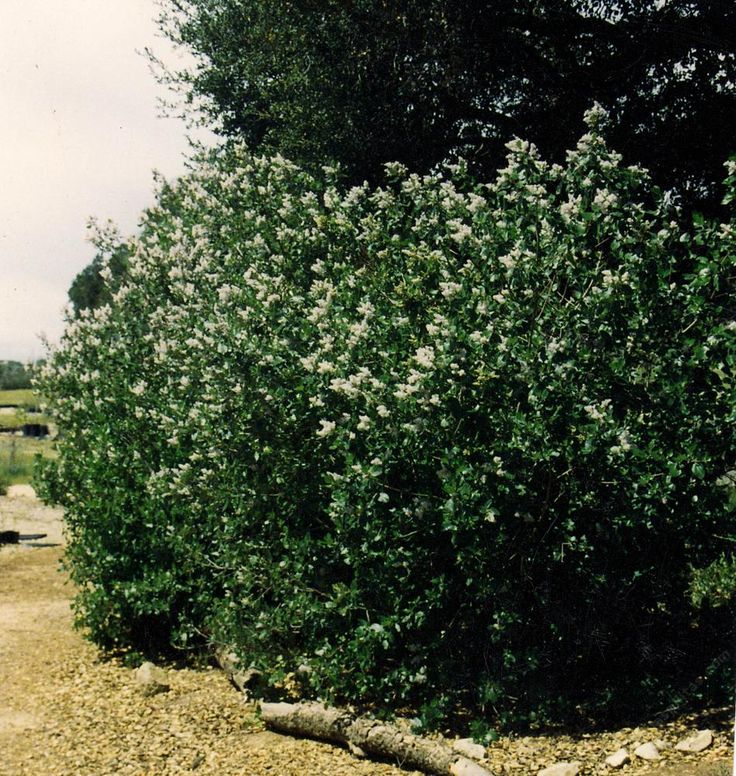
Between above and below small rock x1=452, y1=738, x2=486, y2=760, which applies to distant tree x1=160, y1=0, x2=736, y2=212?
above

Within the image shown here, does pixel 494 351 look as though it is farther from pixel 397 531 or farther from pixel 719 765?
pixel 719 765

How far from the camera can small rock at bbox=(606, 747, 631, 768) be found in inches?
193

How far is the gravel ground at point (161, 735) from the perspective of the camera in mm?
5145

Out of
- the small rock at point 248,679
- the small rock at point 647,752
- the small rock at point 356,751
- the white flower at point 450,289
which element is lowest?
the small rock at point 356,751

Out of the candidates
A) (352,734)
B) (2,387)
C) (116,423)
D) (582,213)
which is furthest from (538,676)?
(2,387)

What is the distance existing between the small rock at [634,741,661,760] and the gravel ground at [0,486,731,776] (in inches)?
1.7

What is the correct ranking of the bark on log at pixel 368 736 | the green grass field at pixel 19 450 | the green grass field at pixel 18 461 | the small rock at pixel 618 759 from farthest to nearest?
the green grass field at pixel 18 461 < the green grass field at pixel 19 450 < the bark on log at pixel 368 736 < the small rock at pixel 618 759

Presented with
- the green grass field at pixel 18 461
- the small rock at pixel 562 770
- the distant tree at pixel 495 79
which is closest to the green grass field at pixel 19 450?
the green grass field at pixel 18 461

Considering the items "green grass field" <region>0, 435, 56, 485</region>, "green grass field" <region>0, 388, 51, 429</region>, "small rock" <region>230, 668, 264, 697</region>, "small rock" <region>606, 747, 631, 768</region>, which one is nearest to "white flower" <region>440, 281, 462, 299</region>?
"small rock" <region>606, 747, 631, 768</region>

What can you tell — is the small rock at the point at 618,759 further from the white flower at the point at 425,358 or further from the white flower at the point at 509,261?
the white flower at the point at 509,261

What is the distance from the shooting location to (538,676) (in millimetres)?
5703

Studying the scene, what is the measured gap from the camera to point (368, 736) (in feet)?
17.7

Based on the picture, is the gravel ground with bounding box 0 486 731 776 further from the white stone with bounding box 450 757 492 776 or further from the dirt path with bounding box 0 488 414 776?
the white stone with bounding box 450 757 492 776

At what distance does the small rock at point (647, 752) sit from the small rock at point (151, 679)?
3561 millimetres
